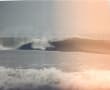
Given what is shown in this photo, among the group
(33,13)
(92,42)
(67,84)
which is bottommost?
(67,84)

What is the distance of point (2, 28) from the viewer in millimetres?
2521

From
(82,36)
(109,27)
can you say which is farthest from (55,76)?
(109,27)

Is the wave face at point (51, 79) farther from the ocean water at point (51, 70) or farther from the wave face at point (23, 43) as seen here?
the wave face at point (23, 43)

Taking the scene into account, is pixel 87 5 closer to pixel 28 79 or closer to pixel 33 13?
pixel 33 13

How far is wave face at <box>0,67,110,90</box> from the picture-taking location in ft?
7.91

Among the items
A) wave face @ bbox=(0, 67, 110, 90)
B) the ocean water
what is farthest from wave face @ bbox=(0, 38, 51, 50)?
wave face @ bbox=(0, 67, 110, 90)

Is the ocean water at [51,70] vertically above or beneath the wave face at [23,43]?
beneath

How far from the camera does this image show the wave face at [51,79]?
7.91ft

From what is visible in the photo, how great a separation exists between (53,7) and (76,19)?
170 mm

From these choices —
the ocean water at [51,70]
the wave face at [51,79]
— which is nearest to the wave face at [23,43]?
the ocean water at [51,70]

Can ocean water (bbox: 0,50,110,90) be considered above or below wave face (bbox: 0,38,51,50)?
below

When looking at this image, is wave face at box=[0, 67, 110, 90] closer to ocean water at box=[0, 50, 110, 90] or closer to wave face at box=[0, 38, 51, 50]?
ocean water at box=[0, 50, 110, 90]

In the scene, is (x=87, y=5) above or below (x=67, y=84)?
above

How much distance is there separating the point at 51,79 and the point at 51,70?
60mm
